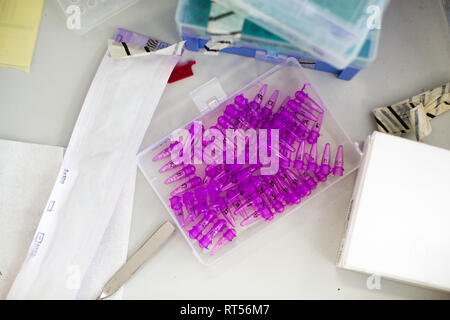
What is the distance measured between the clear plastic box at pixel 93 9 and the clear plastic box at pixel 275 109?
280mm

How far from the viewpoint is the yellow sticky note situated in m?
0.87

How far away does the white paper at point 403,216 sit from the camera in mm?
710

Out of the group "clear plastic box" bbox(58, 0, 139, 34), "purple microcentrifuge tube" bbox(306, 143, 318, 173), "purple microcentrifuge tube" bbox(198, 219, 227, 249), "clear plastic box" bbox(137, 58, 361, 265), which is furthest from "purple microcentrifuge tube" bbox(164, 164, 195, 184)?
"clear plastic box" bbox(58, 0, 139, 34)

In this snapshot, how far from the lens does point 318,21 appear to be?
68 centimetres

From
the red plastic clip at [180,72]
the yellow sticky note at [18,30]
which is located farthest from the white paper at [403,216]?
the yellow sticky note at [18,30]

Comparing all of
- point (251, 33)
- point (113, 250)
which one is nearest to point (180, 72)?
point (251, 33)

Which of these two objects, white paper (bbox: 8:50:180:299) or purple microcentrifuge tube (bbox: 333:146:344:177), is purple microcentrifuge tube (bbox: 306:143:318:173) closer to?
purple microcentrifuge tube (bbox: 333:146:344:177)

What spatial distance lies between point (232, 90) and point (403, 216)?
44 cm

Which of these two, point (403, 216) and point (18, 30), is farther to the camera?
point (18, 30)

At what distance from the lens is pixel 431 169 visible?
723 mm

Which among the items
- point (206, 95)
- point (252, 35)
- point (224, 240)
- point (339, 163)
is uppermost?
point (252, 35)

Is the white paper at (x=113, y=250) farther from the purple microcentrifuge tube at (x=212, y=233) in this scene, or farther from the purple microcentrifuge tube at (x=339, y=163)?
the purple microcentrifuge tube at (x=339, y=163)

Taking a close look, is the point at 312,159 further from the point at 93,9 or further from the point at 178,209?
the point at 93,9

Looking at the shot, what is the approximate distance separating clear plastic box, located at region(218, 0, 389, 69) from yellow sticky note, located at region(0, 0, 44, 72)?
19.0 inches
